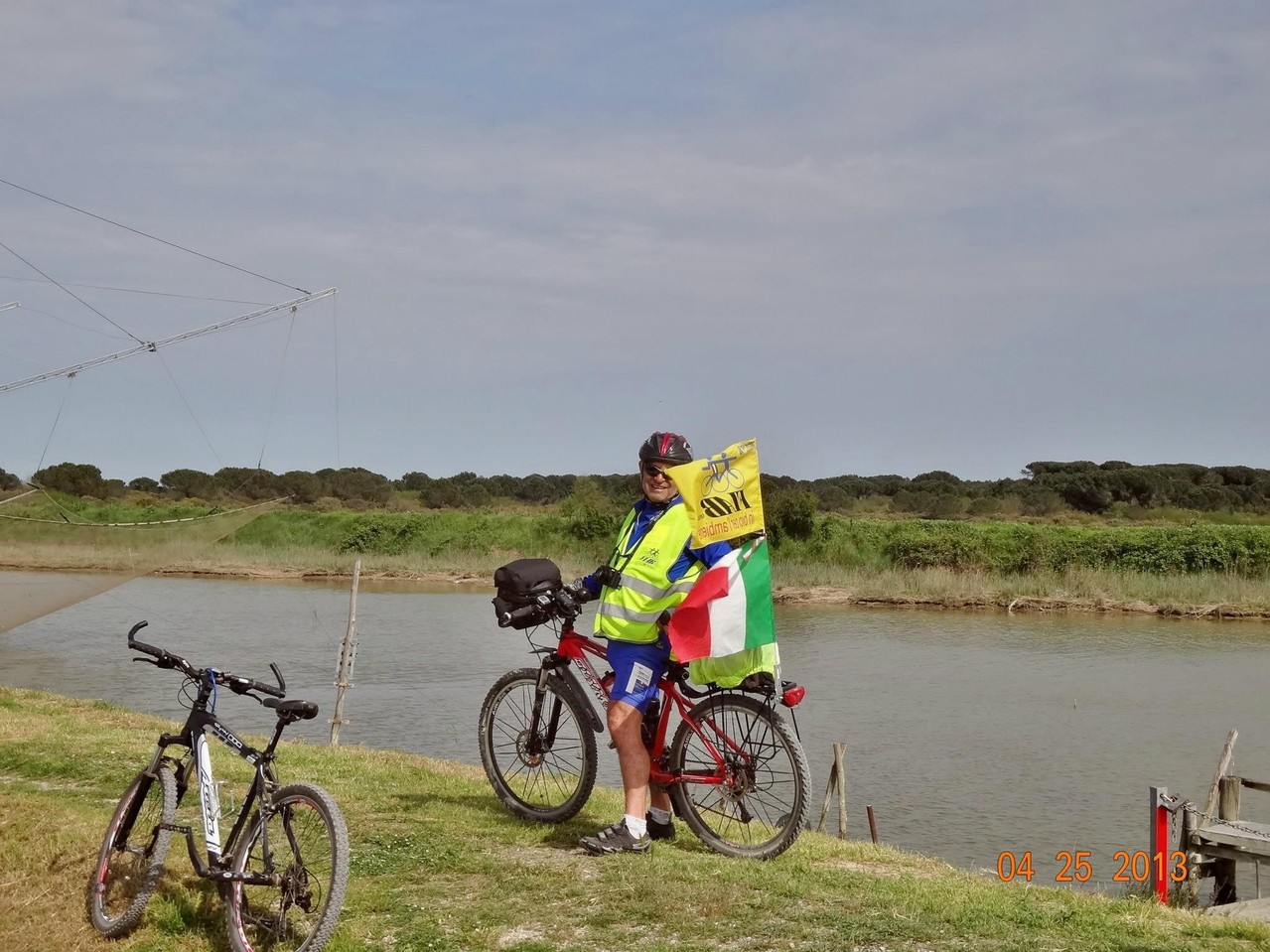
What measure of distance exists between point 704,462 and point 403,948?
2.64m

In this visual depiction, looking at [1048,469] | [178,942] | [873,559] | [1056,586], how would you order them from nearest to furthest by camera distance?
[178,942] → [1056,586] → [873,559] → [1048,469]

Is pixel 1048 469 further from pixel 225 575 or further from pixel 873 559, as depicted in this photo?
pixel 225 575

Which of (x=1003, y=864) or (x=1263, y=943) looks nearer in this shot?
(x=1263, y=943)

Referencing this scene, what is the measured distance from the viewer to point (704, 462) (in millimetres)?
6539

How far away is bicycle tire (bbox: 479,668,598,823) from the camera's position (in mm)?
7188

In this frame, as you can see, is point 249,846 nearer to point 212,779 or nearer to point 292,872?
point 292,872

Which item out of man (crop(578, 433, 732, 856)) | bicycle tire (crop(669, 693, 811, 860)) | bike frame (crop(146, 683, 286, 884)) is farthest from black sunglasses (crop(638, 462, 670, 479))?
bike frame (crop(146, 683, 286, 884))

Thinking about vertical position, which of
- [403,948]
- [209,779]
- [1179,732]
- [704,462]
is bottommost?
[1179,732]

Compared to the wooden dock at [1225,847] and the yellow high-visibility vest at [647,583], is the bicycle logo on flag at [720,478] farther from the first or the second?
the wooden dock at [1225,847]

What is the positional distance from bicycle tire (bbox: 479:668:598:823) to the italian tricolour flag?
2.83 ft

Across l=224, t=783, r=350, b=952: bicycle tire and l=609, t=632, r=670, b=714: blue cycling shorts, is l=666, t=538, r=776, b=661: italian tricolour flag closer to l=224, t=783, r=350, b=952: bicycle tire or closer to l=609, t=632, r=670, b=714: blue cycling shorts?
l=609, t=632, r=670, b=714: blue cycling shorts

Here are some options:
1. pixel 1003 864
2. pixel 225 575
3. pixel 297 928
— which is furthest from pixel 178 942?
pixel 225 575

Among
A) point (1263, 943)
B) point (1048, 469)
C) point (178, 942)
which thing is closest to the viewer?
point (1263, 943)
